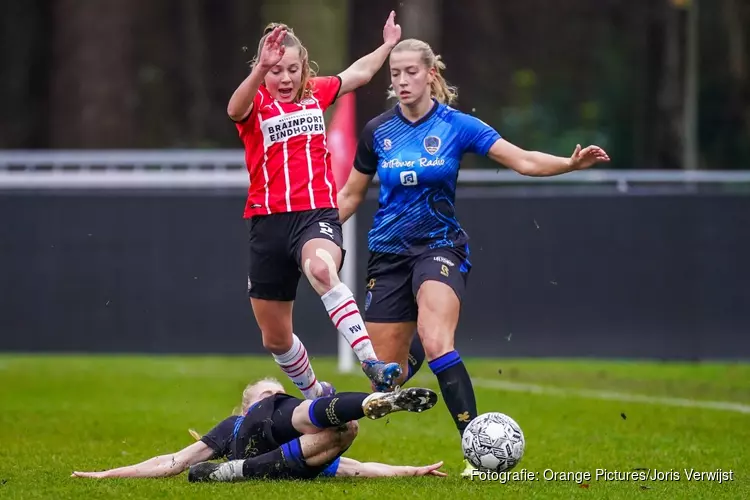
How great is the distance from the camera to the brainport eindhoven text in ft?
26.9

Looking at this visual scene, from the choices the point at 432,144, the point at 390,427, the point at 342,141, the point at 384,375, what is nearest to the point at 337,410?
the point at 384,375

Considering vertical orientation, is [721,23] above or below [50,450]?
above

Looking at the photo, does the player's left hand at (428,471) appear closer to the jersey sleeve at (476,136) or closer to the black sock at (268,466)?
the black sock at (268,466)

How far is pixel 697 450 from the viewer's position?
389 inches

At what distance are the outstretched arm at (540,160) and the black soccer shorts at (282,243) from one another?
3.46 feet

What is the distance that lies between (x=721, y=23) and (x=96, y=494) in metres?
40.5

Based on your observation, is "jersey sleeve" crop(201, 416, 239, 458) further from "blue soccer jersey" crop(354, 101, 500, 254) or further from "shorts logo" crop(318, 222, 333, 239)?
"blue soccer jersey" crop(354, 101, 500, 254)

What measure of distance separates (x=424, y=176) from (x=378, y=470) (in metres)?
1.73

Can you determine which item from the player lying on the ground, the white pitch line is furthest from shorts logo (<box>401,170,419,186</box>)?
the white pitch line

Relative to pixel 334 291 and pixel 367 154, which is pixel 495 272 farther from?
pixel 334 291

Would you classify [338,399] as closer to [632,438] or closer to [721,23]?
[632,438]

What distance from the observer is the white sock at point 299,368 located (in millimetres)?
8969

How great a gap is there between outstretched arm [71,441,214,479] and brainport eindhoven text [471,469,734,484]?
4.96ft

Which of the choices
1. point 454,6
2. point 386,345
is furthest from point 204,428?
point 454,6
